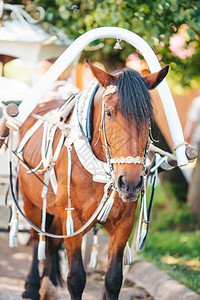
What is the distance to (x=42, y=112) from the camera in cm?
466

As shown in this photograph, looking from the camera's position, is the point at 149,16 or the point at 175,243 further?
the point at 175,243

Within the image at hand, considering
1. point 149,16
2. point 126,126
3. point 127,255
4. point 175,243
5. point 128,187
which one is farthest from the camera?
point 175,243

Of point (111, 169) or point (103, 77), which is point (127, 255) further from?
point (103, 77)

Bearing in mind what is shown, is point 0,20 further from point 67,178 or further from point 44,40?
point 67,178

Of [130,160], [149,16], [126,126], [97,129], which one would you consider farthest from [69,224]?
[149,16]

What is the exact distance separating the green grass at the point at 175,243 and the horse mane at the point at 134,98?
2.19 m

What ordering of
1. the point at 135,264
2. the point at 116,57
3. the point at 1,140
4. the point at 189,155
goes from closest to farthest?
the point at 189,155 → the point at 1,140 → the point at 135,264 → the point at 116,57

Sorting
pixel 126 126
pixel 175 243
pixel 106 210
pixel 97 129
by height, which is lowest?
pixel 175 243

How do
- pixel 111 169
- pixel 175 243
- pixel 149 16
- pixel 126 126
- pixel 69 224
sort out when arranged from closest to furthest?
pixel 126 126
pixel 111 169
pixel 69 224
pixel 149 16
pixel 175 243

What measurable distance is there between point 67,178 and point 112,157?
0.62 m

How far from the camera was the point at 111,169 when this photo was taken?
309cm

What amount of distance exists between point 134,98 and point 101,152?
56cm

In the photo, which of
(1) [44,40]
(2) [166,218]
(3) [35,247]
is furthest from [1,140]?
(2) [166,218]

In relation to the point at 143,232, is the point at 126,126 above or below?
above
